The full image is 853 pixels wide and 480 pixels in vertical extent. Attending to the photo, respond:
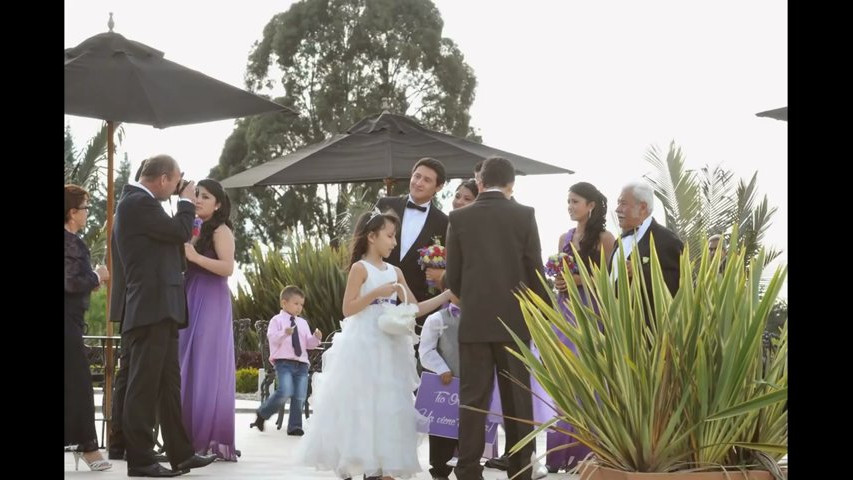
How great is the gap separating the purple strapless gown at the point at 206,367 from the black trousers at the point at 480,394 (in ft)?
8.19

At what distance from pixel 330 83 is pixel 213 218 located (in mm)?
39899

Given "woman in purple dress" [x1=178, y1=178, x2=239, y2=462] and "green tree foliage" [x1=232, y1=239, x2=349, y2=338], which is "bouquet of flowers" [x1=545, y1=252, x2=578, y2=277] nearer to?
"woman in purple dress" [x1=178, y1=178, x2=239, y2=462]

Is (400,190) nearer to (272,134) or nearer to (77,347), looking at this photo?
(272,134)

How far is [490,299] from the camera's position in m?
7.52

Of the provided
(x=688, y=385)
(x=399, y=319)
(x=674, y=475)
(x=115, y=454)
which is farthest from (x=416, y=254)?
(x=674, y=475)

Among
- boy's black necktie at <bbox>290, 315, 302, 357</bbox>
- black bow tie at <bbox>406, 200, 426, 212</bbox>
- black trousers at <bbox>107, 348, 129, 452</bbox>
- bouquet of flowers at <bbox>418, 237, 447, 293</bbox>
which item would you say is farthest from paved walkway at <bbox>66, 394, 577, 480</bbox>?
black bow tie at <bbox>406, 200, 426, 212</bbox>

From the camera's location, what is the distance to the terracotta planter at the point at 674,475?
458 cm

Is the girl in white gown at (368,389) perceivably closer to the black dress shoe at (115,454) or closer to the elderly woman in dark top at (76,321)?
the elderly woman in dark top at (76,321)

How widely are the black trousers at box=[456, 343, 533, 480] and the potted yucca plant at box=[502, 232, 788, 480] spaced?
2.55 m

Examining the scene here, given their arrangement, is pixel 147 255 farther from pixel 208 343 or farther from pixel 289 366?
pixel 289 366

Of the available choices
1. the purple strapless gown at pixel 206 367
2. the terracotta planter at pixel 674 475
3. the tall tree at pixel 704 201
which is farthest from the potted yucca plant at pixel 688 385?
the tall tree at pixel 704 201

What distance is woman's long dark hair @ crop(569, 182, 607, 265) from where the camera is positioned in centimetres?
882

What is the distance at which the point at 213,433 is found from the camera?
941cm
